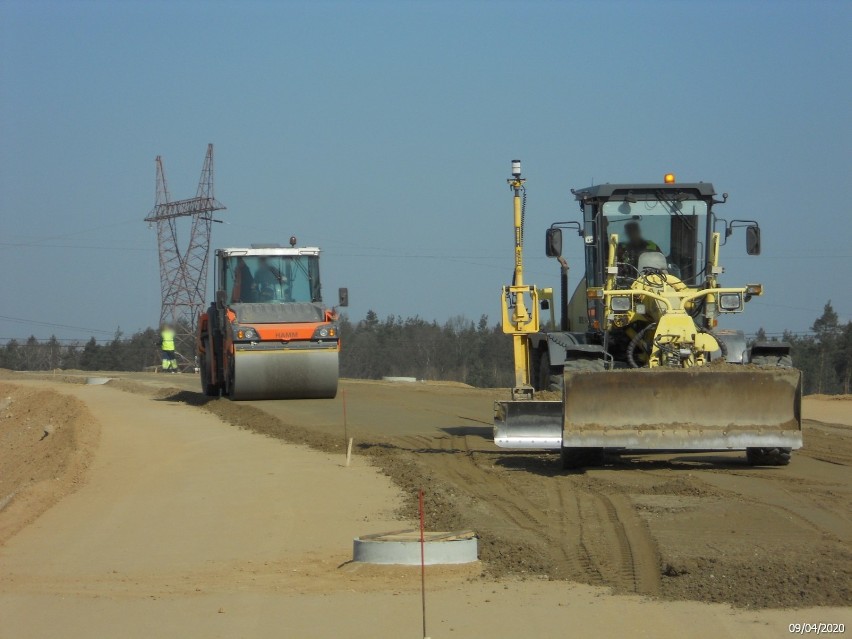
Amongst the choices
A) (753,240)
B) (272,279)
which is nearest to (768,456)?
(753,240)

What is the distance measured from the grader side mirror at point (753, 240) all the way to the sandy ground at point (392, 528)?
248cm

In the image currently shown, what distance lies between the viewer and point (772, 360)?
13.1m

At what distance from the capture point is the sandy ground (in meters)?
7.02

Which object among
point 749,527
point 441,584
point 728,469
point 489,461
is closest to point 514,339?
point 489,461

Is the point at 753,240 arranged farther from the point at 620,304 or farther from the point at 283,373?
the point at 283,373

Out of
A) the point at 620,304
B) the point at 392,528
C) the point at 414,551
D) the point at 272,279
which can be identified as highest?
the point at 272,279

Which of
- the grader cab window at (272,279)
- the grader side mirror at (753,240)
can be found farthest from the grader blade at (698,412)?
the grader cab window at (272,279)

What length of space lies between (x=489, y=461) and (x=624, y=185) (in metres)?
3.70

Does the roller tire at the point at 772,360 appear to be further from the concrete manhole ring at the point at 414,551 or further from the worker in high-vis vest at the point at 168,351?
the worker in high-vis vest at the point at 168,351

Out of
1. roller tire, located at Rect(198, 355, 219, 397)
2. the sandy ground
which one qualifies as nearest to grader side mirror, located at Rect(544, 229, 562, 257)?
the sandy ground

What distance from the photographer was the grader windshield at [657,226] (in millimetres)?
13938

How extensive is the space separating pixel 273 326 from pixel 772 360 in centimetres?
1099

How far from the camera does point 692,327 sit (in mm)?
12711

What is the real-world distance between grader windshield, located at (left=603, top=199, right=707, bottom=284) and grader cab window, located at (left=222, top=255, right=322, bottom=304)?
10.3m
